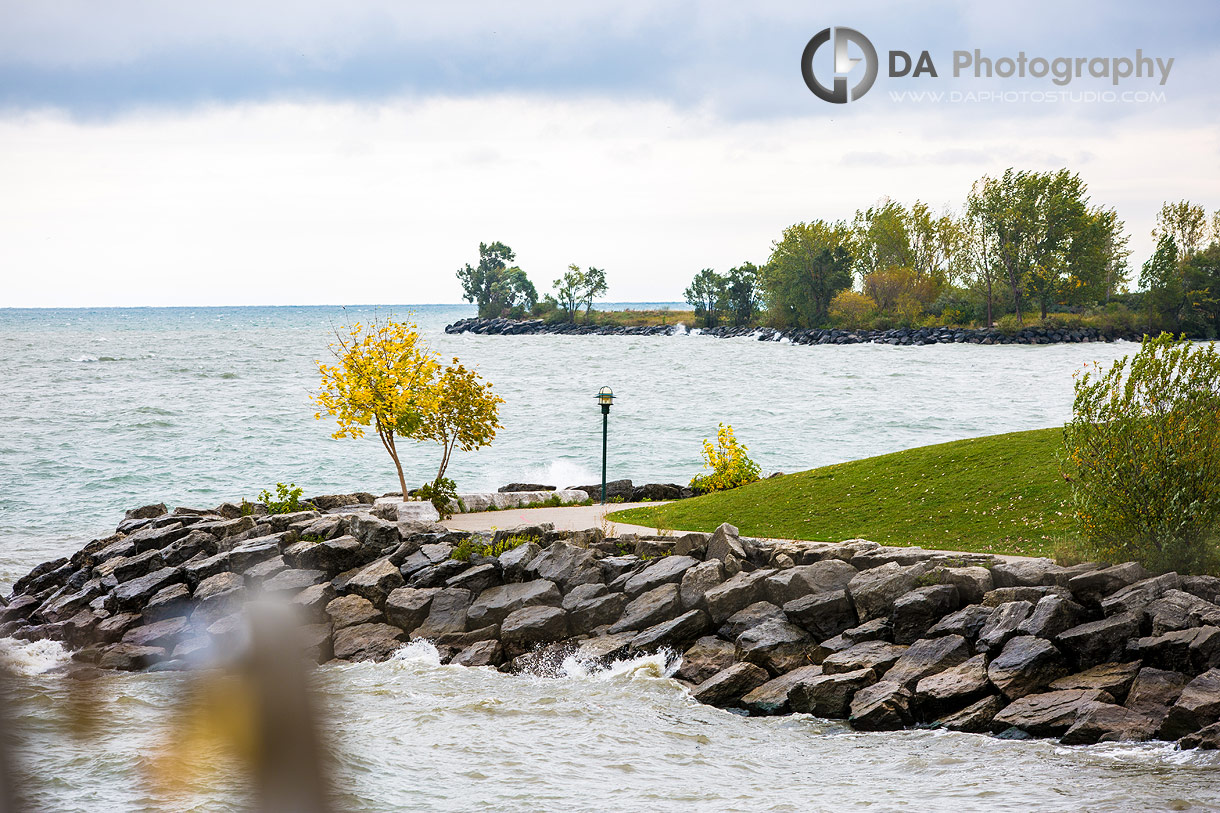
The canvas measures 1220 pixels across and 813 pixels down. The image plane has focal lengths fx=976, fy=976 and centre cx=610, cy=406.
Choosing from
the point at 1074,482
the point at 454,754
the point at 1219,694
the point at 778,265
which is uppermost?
the point at 778,265

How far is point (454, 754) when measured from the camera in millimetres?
9734

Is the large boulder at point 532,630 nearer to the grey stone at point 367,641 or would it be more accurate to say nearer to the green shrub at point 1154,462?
the grey stone at point 367,641

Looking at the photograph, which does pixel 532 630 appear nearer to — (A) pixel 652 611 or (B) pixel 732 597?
(A) pixel 652 611

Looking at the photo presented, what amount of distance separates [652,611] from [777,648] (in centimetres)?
186

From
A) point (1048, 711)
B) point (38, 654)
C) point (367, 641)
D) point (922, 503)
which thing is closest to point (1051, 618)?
point (1048, 711)

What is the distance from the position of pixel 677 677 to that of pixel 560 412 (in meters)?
35.4

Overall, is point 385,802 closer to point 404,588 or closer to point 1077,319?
point 404,588

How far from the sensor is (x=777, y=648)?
452 inches

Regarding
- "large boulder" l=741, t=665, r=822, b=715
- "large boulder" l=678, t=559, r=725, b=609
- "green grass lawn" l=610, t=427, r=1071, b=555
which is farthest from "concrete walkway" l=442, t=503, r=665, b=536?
"large boulder" l=741, t=665, r=822, b=715

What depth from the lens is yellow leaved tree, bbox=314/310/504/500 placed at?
60.1 feet

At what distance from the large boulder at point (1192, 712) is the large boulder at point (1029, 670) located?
1217 millimetres

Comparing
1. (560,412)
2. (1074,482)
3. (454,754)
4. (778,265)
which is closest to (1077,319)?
(778,265)

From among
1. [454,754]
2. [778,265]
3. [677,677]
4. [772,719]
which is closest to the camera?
[454,754]

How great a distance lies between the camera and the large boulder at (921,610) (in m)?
11.1
